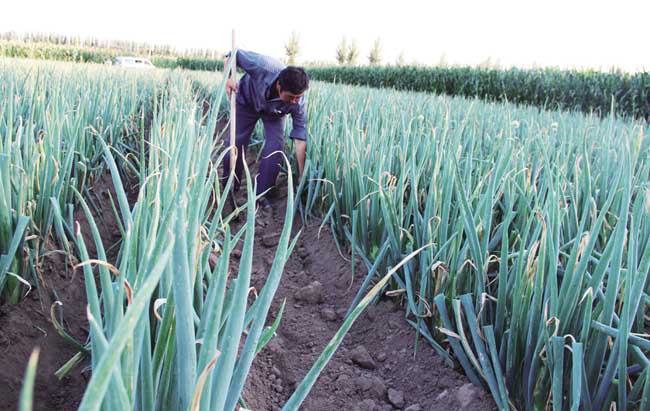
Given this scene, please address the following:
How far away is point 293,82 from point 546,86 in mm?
8062

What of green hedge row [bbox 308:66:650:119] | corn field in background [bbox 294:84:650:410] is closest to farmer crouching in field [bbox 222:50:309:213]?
corn field in background [bbox 294:84:650:410]

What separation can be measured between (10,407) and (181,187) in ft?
2.99

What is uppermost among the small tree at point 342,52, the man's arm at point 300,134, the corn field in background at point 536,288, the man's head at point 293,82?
the small tree at point 342,52

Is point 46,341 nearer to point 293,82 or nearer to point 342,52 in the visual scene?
point 293,82

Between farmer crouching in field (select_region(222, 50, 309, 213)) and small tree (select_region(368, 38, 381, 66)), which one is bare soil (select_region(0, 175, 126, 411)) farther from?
small tree (select_region(368, 38, 381, 66))

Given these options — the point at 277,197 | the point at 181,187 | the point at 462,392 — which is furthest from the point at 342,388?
the point at 277,197

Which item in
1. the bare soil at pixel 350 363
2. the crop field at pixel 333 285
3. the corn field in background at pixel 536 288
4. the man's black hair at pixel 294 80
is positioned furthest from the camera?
the man's black hair at pixel 294 80

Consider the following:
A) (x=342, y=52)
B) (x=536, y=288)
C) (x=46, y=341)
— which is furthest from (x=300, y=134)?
(x=342, y=52)

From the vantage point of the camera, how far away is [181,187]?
56cm

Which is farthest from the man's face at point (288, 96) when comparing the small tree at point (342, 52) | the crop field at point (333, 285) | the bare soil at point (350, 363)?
the small tree at point (342, 52)

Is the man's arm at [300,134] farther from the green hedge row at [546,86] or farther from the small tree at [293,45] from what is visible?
the small tree at [293,45]

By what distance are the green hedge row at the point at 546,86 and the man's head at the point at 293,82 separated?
3.30 m

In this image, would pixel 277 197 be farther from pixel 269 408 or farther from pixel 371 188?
pixel 269 408

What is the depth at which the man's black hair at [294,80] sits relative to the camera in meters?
2.60
